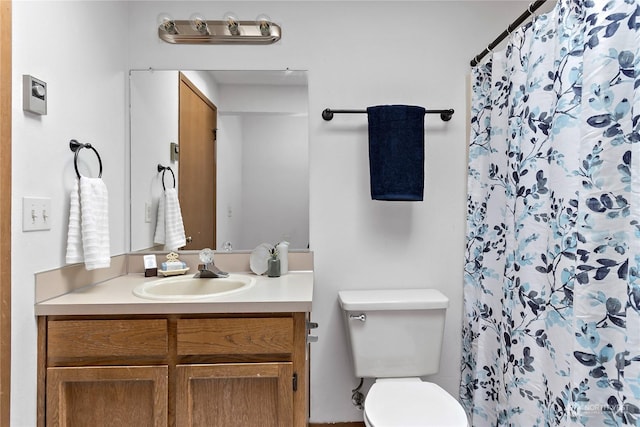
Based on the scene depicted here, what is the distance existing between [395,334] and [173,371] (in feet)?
3.13

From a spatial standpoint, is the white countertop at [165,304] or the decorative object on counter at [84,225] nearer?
the white countertop at [165,304]

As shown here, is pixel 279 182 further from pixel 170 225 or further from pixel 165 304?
pixel 165 304

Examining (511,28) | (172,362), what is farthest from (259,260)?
(511,28)

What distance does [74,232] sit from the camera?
140 centimetres

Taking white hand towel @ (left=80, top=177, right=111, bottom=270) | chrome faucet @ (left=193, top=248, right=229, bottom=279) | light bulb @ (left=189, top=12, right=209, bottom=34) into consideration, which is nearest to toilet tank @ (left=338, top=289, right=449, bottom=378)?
chrome faucet @ (left=193, top=248, right=229, bottom=279)

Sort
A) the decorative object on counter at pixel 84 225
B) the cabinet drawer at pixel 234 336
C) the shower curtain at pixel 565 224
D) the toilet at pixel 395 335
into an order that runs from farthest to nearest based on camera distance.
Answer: the toilet at pixel 395 335 < the decorative object on counter at pixel 84 225 < the cabinet drawer at pixel 234 336 < the shower curtain at pixel 565 224

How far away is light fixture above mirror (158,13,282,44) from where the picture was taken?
6.10 ft

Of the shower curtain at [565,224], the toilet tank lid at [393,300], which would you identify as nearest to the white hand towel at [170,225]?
the toilet tank lid at [393,300]

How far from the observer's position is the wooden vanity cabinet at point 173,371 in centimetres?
127

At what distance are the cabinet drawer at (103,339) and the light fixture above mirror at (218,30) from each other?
1.38 m

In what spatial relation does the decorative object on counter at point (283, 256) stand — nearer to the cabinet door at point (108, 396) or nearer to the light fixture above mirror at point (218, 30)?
the cabinet door at point (108, 396)

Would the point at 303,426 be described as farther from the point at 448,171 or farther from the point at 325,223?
the point at 448,171

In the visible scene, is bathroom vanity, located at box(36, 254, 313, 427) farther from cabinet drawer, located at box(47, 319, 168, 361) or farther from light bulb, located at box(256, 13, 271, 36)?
light bulb, located at box(256, 13, 271, 36)

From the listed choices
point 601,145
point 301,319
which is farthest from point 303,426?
point 601,145
